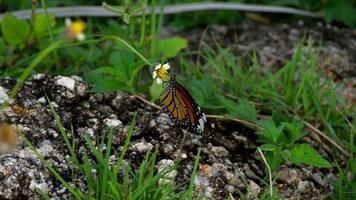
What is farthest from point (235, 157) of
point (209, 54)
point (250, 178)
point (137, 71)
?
point (209, 54)

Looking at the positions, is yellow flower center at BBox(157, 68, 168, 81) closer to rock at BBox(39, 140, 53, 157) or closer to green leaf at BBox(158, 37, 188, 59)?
rock at BBox(39, 140, 53, 157)

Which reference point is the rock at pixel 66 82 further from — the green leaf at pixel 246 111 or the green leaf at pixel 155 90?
the green leaf at pixel 246 111

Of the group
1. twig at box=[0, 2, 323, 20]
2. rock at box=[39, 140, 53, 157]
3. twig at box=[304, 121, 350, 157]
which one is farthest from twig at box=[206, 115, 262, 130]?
twig at box=[0, 2, 323, 20]

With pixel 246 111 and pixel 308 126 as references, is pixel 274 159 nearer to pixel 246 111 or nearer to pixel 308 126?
pixel 246 111

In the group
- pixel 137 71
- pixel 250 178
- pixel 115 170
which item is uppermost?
pixel 137 71

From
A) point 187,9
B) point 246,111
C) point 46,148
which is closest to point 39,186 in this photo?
point 46,148

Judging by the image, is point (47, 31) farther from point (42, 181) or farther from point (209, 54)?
point (42, 181)
